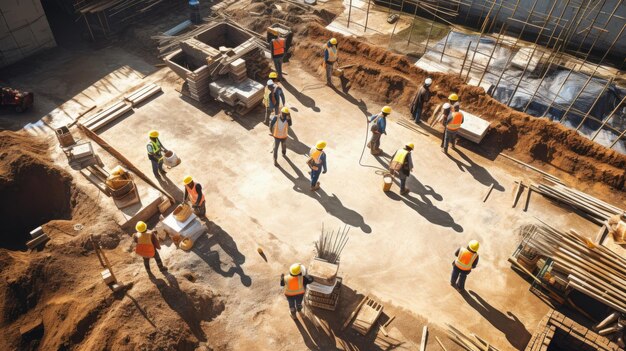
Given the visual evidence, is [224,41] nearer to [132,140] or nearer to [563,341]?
[132,140]

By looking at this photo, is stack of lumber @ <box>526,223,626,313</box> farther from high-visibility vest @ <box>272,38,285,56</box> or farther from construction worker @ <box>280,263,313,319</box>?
high-visibility vest @ <box>272,38,285,56</box>

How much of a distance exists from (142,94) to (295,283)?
1151 cm

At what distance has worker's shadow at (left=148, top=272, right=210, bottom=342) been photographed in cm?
1081

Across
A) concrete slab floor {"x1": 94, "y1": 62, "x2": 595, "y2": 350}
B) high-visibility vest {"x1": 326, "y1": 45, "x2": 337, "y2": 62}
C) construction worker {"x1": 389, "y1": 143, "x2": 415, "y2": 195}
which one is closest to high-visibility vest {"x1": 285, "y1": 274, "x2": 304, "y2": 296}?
concrete slab floor {"x1": 94, "y1": 62, "x2": 595, "y2": 350}

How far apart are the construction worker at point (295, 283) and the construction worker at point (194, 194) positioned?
3.77m

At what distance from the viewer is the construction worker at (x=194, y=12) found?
2100 centimetres

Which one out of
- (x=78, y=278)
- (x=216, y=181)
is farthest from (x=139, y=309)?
(x=216, y=181)

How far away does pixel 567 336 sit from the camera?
10.4 meters

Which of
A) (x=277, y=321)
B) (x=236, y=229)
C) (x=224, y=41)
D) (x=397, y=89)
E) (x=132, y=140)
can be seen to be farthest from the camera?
(x=224, y=41)

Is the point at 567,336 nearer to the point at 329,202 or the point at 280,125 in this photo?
the point at 329,202

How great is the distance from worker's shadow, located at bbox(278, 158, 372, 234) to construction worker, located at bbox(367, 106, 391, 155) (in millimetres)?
2636

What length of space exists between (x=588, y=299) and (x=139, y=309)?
469 inches

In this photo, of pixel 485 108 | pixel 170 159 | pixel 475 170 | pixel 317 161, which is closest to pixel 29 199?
pixel 170 159

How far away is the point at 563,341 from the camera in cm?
1059
